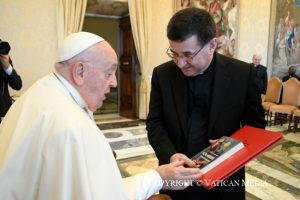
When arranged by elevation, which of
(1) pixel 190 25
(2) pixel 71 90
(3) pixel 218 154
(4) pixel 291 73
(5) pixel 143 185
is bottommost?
(4) pixel 291 73

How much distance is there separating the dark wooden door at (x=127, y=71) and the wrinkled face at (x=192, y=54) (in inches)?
263

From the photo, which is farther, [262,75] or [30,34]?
[262,75]

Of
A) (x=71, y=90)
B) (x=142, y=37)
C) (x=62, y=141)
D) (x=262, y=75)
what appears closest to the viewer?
(x=62, y=141)

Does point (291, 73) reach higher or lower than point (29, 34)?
lower

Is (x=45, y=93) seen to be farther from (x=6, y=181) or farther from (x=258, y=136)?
(x=258, y=136)

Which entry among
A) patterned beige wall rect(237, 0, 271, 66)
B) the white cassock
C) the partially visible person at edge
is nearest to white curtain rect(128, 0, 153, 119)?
patterned beige wall rect(237, 0, 271, 66)

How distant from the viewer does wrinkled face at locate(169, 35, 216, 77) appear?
4.84ft

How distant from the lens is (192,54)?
150 centimetres

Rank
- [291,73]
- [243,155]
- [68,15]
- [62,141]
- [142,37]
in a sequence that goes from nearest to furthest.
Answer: [62,141] < [243,155] < [68,15] < [142,37] < [291,73]

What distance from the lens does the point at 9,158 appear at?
41.3 inches

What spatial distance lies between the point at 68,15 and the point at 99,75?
19.9ft

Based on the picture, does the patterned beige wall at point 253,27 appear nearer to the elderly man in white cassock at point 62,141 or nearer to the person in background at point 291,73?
the person in background at point 291,73

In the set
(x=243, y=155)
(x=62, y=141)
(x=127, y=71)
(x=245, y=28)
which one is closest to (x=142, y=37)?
(x=127, y=71)

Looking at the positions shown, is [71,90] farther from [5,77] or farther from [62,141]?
[5,77]
